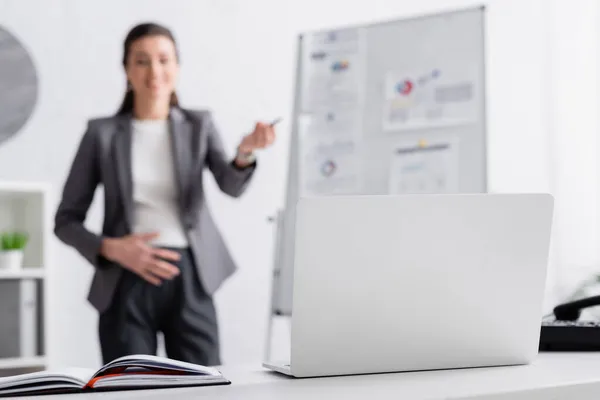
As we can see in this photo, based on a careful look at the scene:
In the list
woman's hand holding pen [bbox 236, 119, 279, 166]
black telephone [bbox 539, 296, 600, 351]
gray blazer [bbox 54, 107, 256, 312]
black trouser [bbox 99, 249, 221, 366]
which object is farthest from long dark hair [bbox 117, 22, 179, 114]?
black telephone [bbox 539, 296, 600, 351]

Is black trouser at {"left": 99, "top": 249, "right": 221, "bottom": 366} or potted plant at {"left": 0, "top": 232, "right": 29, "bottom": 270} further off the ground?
potted plant at {"left": 0, "top": 232, "right": 29, "bottom": 270}

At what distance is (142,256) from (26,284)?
0.94 meters

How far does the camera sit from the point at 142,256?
2465mm

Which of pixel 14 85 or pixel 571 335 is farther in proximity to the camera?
pixel 14 85

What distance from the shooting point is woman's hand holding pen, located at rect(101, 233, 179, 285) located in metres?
2.48

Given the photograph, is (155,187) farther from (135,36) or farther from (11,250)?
(11,250)

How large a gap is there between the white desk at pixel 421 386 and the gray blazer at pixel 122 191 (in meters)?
1.53

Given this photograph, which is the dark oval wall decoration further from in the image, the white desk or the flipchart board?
the white desk

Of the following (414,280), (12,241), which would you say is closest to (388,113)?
(12,241)

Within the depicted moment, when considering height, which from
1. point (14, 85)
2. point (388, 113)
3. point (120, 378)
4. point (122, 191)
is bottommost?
point (120, 378)

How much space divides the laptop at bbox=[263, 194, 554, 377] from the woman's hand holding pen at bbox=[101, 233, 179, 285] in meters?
1.43

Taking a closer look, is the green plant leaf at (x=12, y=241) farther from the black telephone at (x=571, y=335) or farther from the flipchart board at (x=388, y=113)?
the black telephone at (x=571, y=335)

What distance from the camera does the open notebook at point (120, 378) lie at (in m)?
0.99

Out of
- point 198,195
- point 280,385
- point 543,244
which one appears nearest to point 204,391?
point 280,385
